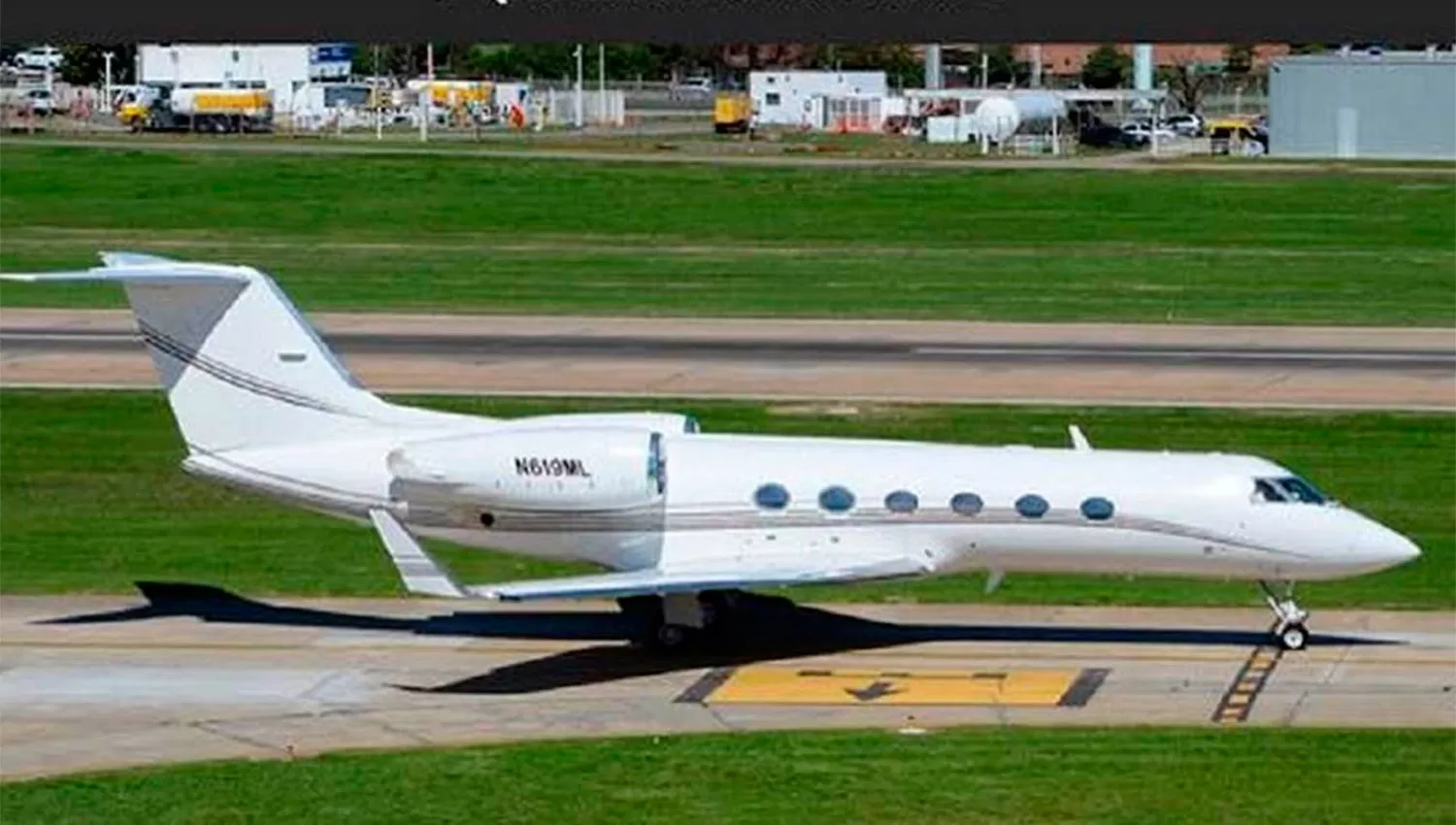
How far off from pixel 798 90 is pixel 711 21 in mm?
138690

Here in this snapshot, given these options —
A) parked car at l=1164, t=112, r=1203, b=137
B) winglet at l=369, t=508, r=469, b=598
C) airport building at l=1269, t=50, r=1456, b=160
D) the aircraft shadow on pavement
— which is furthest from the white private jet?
parked car at l=1164, t=112, r=1203, b=137

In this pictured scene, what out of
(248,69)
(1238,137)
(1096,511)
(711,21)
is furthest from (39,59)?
(711,21)

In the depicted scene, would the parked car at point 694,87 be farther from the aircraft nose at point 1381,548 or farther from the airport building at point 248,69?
the aircraft nose at point 1381,548

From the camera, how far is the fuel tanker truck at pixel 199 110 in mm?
131750

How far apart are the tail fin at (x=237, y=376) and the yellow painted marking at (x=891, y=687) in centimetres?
602

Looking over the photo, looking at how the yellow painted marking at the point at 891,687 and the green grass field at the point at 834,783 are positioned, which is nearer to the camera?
the green grass field at the point at 834,783

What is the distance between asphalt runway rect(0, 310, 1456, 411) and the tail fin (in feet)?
57.5

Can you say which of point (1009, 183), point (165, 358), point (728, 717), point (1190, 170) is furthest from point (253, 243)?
point (728, 717)

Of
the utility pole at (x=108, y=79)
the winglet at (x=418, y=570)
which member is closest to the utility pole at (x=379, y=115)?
the utility pole at (x=108, y=79)

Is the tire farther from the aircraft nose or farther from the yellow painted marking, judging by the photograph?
the aircraft nose

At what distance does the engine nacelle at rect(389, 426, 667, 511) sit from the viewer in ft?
109

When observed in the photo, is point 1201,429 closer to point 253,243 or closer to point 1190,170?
point 253,243

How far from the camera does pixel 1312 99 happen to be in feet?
306

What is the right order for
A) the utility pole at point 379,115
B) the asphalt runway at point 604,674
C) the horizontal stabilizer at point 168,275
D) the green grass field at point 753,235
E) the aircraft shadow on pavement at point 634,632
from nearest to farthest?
1. the asphalt runway at point 604,674
2. the aircraft shadow on pavement at point 634,632
3. the horizontal stabilizer at point 168,275
4. the green grass field at point 753,235
5. the utility pole at point 379,115
